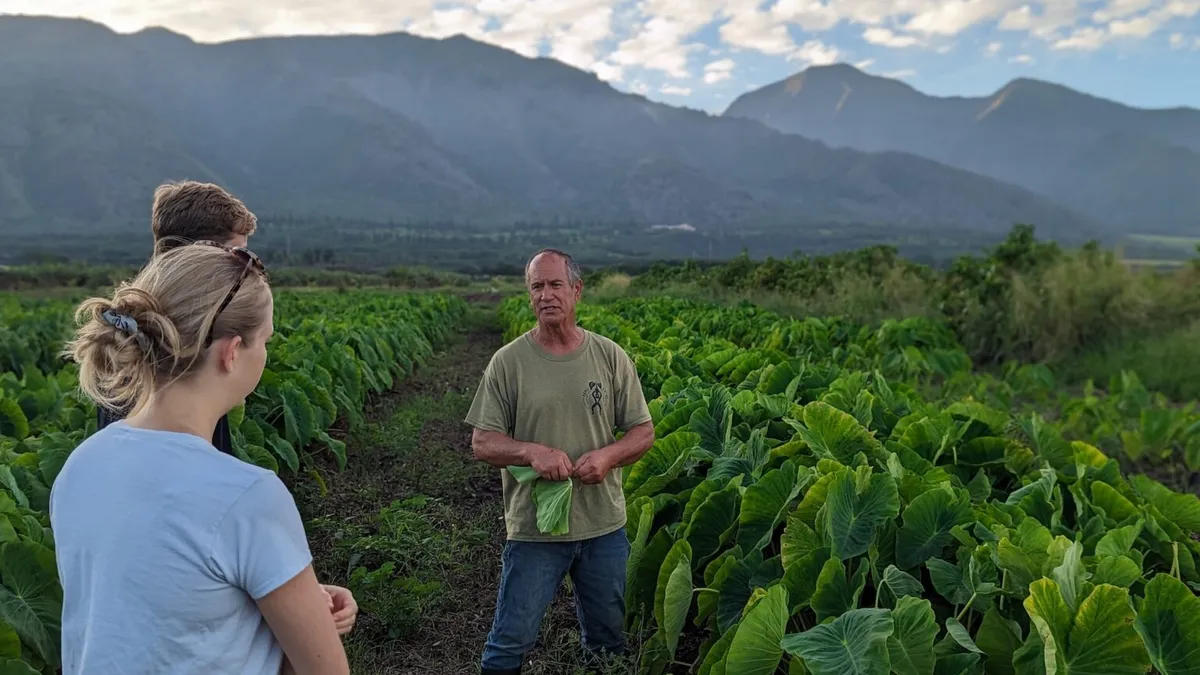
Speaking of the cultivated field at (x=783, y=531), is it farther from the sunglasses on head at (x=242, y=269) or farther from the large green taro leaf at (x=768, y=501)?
the sunglasses on head at (x=242, y=269)

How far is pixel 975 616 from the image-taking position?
233cm

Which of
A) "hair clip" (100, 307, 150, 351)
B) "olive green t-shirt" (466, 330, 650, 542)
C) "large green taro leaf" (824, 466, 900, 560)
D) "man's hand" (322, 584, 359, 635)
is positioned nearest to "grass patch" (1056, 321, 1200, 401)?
"large green taro leaf" (824, 466, 900, 560)

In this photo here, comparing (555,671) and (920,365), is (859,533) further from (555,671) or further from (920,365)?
(920,365)

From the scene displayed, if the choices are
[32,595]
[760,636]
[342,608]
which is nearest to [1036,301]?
[760,636]

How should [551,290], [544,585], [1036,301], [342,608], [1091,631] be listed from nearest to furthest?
[342,608], [1091,631], [551,290], [544,585], [1036,301]

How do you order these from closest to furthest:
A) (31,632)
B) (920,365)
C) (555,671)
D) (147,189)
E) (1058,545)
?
(1058,545), (31,632), (555,671), (920,365), (147,189)

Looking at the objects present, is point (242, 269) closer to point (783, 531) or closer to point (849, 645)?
point (849, 645)

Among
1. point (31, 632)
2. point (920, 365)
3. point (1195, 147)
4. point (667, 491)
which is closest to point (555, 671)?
point (667, 491)

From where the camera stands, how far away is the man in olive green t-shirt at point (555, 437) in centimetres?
278

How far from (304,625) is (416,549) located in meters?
3.61

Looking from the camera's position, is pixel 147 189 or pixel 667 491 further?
pixel 147 189

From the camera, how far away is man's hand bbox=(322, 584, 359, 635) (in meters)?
1.47

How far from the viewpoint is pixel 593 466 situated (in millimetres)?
2680

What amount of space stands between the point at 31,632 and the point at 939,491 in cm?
273
